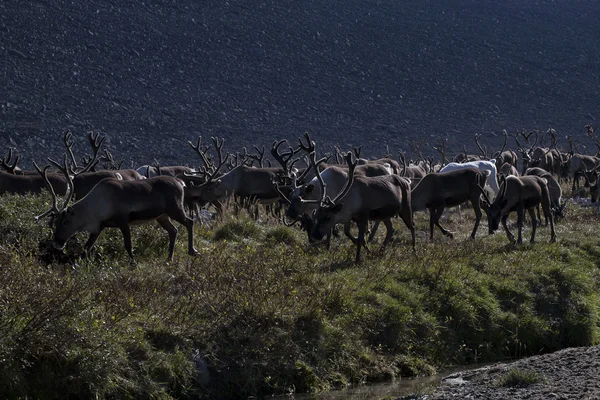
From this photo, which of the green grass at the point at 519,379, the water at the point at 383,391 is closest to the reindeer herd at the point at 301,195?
the water at the point at 383,391

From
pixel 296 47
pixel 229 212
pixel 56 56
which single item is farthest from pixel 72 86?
pixel 229 212

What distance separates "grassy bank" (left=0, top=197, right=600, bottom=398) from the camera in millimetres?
8820

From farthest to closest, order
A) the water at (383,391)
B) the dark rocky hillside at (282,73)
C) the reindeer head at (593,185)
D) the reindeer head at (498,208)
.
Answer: the dark rocky hillside at (282,73) < the reindeer head at (593,185) < the reindeer head at (498,208) < the water at (383,391)

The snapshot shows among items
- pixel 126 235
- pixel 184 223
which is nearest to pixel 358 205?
pixel 184 223

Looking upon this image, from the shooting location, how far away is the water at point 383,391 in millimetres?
9633

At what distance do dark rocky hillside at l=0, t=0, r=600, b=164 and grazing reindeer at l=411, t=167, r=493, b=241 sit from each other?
1141 inches

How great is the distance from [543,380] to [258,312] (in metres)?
3.05

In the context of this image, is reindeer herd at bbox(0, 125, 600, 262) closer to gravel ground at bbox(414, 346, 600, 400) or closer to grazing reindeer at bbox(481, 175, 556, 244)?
grazing reindeer at bbox(481, 175, 556, 244)

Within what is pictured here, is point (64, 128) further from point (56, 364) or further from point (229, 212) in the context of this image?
point (56, 364)

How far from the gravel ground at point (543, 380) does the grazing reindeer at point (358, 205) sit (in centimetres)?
393

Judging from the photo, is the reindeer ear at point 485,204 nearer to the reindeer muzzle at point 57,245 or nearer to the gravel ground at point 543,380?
the gravel ground at point 543,380

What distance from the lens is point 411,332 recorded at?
11.3 metres

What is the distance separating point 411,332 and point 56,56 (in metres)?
46.1

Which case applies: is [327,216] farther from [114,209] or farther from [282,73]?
[282,73]
